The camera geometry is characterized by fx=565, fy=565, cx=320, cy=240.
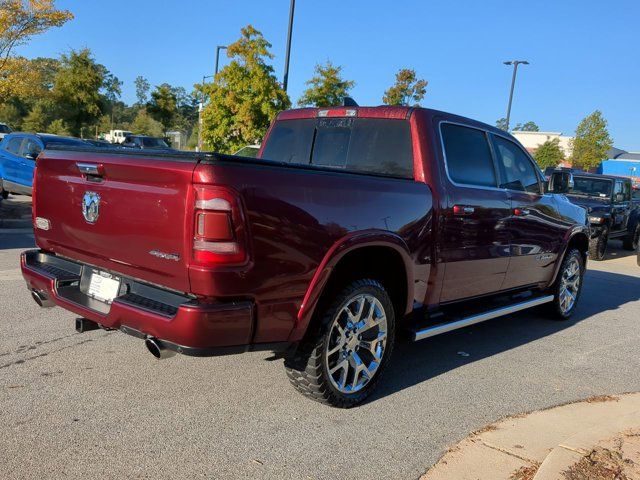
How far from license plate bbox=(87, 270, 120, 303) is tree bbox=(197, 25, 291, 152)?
17.3m

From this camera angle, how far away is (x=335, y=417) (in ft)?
11.9

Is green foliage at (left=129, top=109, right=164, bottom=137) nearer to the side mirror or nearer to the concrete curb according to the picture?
the side mirror

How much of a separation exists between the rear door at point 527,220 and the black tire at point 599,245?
740cm

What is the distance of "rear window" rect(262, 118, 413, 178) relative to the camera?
4379mm

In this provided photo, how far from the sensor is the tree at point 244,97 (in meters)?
20.3

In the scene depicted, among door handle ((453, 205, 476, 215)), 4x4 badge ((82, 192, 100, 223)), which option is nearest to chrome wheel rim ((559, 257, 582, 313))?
door handle ((453, 205, 476, 215))

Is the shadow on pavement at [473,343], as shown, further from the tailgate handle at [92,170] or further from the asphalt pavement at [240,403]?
the tailgate handle at [92,170]

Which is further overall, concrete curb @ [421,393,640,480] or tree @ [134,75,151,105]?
tree @ [134,75,151,105]

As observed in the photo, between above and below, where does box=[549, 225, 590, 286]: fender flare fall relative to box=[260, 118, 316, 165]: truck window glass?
below

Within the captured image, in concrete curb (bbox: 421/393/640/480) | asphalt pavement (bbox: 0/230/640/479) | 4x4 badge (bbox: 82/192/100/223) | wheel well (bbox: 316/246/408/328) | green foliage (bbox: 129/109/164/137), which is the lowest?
asphalt pavement (bbox: 0/230/640/479)

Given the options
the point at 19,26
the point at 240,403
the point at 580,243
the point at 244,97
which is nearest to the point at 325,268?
the point at 240,403

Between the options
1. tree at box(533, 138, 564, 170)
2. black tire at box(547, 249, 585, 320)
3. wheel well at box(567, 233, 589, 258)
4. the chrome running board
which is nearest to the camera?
the chrome running board

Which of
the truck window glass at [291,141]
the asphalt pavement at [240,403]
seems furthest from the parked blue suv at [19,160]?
the truck window glass at [291,141]

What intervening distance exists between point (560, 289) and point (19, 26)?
2326 centimetres
